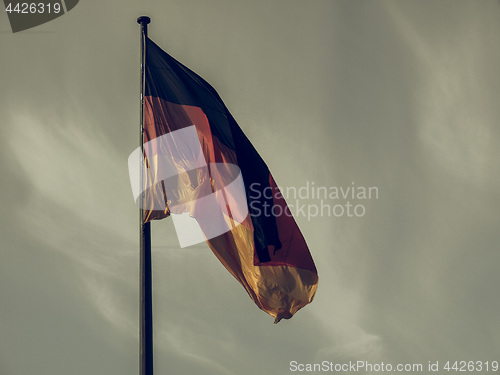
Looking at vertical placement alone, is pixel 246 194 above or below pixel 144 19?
below

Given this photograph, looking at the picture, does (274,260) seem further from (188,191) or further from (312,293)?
(188,191)

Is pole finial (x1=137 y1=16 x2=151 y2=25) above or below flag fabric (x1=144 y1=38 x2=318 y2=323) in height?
above

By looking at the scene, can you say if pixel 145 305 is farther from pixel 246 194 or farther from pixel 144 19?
pixel 144 19

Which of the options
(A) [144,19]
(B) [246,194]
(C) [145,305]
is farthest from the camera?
(B) [246,194]

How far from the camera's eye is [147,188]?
1021 centimetres

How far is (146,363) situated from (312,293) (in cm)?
454

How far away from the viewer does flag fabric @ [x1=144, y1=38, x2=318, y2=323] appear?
36.7 feet

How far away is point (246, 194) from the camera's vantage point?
11.7m

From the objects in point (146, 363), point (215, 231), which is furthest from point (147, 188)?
point (146, 363)

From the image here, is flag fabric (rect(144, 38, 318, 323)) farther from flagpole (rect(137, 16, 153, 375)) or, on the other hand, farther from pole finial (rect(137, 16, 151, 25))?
flagpole (rect(137, 16, 153, 375))

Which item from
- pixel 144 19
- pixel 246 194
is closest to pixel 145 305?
pixel 246 194

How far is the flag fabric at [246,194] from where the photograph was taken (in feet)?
36.7

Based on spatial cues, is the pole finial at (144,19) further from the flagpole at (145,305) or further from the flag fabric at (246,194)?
the flagpole at (145,305)

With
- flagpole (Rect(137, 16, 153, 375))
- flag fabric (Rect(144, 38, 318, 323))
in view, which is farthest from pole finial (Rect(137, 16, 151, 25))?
flagpole (Rect(137, 16, 153, 375))
